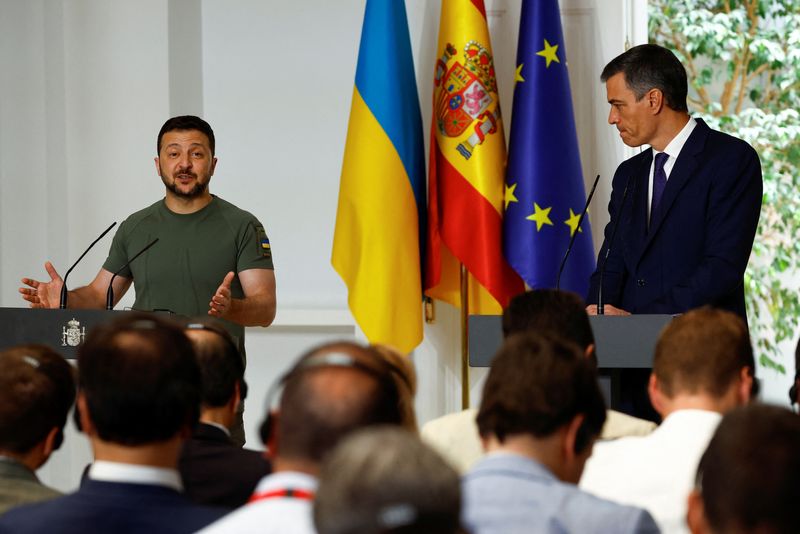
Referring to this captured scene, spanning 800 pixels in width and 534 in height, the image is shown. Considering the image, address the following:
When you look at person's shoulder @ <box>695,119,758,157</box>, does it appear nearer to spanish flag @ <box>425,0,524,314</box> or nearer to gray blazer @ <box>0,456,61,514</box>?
spanish flag @ <box>425,0,524,314</box>

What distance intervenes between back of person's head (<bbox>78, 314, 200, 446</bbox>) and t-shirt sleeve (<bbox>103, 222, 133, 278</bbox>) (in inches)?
100

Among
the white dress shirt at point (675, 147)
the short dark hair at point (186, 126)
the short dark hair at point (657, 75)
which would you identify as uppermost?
the short dark hair at point (657, 75)

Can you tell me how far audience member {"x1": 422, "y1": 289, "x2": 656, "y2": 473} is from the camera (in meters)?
2.57

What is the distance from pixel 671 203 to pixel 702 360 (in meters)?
1.80

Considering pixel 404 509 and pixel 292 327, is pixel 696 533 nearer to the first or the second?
pixel 404 509

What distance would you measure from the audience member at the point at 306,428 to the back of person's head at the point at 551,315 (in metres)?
1.20

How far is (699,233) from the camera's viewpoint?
3910 millimetres

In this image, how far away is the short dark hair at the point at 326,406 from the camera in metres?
1.44

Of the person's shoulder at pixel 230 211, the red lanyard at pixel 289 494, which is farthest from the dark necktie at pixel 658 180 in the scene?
the red lanyard at pixel 289 494

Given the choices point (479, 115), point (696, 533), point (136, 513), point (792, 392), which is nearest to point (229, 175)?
point (479, 115)

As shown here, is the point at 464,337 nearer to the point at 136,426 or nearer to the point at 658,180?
the point at 658,180

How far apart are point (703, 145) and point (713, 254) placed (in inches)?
15.7

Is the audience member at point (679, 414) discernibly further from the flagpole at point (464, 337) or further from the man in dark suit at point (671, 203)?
the flagpole at point (464, 337)

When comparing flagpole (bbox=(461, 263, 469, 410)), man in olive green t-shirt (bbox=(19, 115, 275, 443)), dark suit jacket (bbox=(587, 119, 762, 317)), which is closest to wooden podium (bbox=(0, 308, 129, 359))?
man in olive green t-shirt (bbox=(19, 115, 275, 443))
